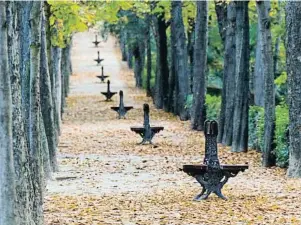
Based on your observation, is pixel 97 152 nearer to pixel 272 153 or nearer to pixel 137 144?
pixel 137 144

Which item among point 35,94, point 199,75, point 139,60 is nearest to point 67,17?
point 199,75

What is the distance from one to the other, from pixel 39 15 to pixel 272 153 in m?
9.14

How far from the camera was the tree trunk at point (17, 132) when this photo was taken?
10.0 m

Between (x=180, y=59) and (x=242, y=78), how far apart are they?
13110 mm

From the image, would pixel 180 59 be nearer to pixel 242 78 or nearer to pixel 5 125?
pixel 242 78

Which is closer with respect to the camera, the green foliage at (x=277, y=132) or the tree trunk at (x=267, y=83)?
the green foliage at (x=277, y=132)

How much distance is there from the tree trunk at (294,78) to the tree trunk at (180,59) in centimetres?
1747

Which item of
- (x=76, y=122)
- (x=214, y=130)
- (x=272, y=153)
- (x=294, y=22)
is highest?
(x=294, y=22)

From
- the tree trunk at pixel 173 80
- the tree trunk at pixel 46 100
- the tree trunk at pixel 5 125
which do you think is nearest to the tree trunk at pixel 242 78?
the tree trunk at pixel 46 100

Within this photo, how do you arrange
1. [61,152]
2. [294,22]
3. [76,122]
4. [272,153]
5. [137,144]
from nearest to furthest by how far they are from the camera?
[294,22]
[272,153]
[61,152]
[137,144]
[76,122]

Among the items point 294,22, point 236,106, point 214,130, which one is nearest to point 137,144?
point 236,106

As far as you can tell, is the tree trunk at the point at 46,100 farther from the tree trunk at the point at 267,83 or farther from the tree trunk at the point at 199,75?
the tree trunk at the point at 199,75

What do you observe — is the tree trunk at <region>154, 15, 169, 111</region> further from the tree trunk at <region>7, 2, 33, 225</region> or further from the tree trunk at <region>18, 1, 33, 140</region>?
the tree trunk at <region>7, 2, 33, 225</region>

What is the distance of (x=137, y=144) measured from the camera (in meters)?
27.4
